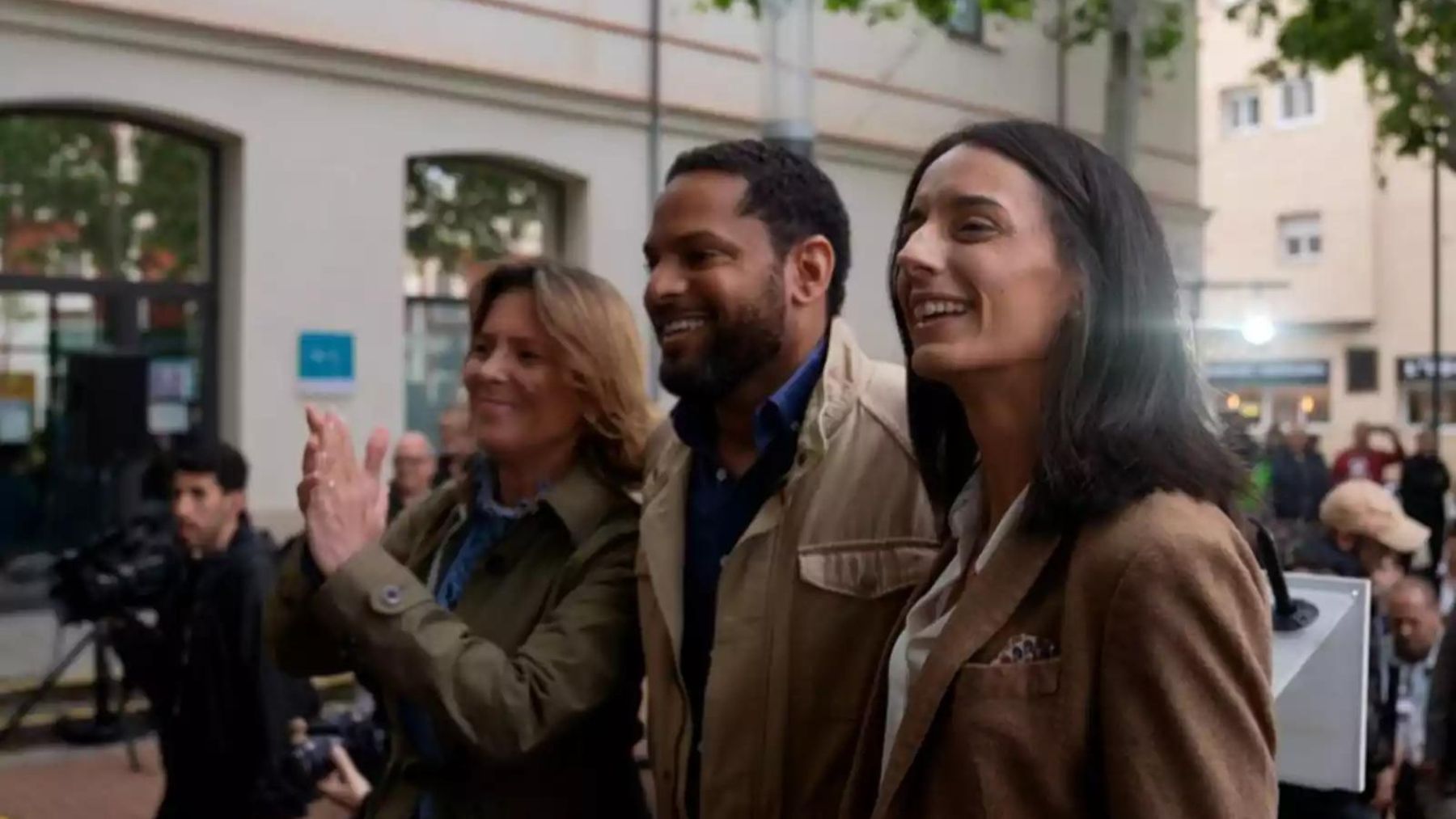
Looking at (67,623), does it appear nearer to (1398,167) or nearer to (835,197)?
(835,197)

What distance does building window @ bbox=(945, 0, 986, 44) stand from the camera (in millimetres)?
16078

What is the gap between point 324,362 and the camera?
11.3m

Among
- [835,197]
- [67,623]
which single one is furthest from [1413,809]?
[67,623]

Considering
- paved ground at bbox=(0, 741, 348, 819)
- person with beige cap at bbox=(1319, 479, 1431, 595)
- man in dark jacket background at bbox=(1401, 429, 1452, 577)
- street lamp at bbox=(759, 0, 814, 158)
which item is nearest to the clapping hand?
person with beige cap at bbox=(1319, 479, 1431, 595)

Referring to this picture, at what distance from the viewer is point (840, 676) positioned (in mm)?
2258

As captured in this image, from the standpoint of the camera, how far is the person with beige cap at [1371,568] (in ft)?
12.1

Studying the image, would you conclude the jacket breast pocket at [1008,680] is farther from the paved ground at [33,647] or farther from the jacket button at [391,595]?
the paved ground at [33,647]

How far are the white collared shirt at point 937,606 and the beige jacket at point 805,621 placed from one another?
217 mm

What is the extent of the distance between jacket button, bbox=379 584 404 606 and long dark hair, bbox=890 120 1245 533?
1.05 metres

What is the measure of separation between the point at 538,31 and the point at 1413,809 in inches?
366

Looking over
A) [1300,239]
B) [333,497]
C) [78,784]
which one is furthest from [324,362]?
[1300,239]

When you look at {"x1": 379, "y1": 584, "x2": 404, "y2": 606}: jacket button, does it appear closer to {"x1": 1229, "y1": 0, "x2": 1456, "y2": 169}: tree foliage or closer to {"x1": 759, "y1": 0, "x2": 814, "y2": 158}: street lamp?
{"x1": 759, "y1": 0, "x2": 814, "y2": 158}: street lamp

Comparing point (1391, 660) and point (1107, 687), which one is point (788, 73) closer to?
point (1391, 660)

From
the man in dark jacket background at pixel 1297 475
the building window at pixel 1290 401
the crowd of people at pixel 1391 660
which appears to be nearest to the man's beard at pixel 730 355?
the crowd of people at pixel 1391 660
